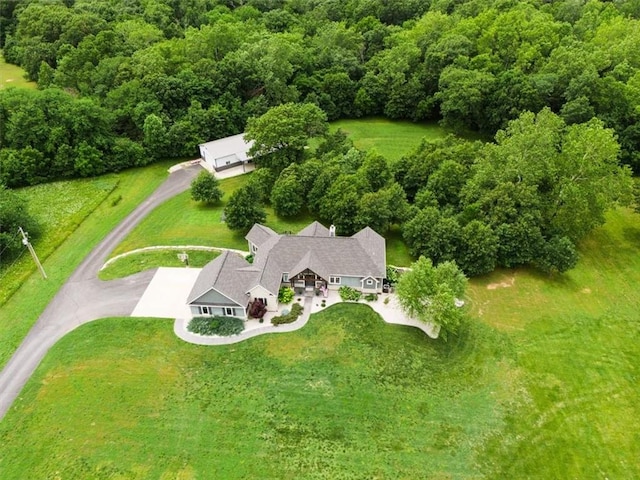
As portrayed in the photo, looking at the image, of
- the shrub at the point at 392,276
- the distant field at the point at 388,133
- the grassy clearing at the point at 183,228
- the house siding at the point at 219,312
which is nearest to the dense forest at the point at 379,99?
the distant field at the point at 388,133

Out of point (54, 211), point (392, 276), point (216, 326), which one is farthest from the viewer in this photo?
point (54, 211)

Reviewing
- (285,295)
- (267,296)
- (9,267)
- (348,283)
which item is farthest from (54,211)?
(348,283)

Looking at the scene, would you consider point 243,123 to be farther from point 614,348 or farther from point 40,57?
point 614,348

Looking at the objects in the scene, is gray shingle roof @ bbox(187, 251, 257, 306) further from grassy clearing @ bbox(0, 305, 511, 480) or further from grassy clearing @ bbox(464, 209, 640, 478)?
grassy clearing @ bbox(464, 209, 640, 478)

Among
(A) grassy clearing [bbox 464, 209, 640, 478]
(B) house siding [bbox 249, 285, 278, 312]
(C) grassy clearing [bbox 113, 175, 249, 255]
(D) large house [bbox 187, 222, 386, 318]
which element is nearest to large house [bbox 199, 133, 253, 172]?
(C) grassy clearing [bbox 113, 175, 249, 255]

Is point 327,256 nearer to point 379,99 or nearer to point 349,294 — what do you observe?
point 349,294

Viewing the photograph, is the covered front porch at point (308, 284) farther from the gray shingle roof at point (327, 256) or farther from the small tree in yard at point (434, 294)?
the small tree in yard at point (434, 294)

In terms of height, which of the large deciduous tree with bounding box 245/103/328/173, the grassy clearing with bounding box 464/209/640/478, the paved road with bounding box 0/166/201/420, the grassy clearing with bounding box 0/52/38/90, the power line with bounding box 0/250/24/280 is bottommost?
the grassy clearing with bounding box 464/209/640/478
